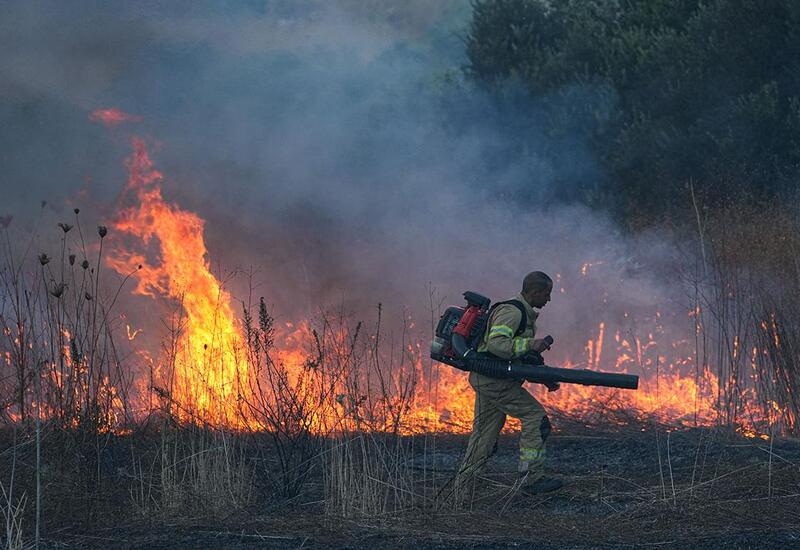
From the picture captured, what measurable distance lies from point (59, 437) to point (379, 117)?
7819 mm

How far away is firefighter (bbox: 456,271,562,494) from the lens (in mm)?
7645

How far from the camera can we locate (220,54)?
41.6 feet

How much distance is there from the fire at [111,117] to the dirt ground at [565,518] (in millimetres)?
Answer: 5488

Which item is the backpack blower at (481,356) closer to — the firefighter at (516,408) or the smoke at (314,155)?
the firefighter at (516,408)

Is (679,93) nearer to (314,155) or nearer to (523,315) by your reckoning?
(314,155)

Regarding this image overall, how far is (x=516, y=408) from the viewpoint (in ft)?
25.6

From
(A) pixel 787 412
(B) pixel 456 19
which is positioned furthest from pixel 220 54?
(B) pixel 456 19

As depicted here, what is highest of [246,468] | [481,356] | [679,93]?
[679,93]

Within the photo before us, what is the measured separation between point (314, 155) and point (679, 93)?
19.3 feet

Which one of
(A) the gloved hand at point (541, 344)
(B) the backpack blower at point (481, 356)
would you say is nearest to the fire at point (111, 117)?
(B) the backpack blower at point (481, 356)

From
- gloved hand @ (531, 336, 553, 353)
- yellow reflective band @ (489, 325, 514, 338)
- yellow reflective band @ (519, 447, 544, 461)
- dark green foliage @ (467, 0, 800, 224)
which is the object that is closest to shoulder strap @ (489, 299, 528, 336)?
yellow reflective band @ (489, 325, 514, 338)

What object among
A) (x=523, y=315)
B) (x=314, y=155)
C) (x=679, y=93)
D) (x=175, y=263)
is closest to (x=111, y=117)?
(x=175, y=263)

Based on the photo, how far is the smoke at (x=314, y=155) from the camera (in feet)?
39.2

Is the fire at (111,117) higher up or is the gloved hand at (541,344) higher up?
the fire at (111,117)
